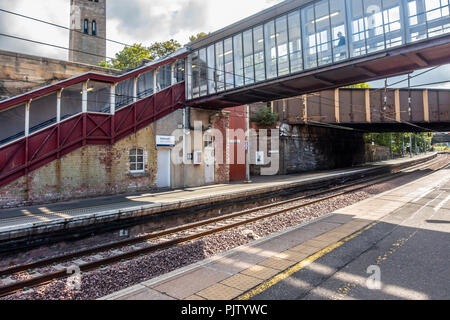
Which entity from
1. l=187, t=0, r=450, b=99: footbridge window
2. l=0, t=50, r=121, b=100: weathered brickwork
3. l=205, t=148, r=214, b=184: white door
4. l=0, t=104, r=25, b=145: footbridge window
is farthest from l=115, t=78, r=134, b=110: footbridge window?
l=205, t=148, r=214, b=184: white door

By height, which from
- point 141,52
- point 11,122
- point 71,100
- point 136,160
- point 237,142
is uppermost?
point 141,52

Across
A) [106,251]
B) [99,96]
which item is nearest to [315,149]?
[99,96]

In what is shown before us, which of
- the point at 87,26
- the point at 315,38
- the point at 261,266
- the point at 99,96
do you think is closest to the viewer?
the point at 261,266

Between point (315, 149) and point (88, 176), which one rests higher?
point (315, 149)

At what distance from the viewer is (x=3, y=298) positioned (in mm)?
4898

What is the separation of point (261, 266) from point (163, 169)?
12131mm

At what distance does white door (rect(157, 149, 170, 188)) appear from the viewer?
53.7 ft

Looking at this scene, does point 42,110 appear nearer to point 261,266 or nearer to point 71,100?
point 71,100

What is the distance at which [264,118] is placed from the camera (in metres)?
25.2

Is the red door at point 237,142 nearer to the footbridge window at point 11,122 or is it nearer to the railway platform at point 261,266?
the footbridge window at point 11,122

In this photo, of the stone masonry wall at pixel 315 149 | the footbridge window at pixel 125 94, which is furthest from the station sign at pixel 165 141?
the stone masonry wall at pixel 315 149

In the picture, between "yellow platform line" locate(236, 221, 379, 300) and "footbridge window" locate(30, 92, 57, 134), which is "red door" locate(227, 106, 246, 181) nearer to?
"footbridge window" locate(30, 92, 57, 134)

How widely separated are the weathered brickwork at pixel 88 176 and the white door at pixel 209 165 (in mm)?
3841
